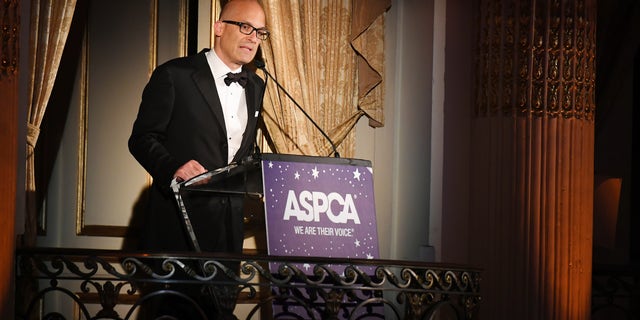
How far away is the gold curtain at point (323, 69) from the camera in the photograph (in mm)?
7430

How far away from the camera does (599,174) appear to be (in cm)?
922

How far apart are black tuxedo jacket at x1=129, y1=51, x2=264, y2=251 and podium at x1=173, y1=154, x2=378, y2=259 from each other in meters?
0.14

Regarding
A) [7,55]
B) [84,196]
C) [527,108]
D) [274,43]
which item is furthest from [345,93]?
[7,55]

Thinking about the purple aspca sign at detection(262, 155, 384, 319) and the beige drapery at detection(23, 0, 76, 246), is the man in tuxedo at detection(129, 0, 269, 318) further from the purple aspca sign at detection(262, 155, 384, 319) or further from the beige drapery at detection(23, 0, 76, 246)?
the beige drapery at detection(23, 0, 76, 246)

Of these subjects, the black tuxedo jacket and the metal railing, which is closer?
the metal railing

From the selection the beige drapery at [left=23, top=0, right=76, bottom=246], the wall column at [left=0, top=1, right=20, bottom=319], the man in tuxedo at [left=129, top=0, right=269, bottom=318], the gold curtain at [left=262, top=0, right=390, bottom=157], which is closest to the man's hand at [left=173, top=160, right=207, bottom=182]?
the man in tuxedo at [left=129, top=0, right=269, bottom=318]

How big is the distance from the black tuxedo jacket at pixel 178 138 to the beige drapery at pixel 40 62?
0.82 metres

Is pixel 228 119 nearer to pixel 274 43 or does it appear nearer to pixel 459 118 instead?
pixel 274 43

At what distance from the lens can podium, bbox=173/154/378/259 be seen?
20.1ft

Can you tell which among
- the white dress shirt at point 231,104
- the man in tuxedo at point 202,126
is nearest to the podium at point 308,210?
the man in tuxedo at point 202,126

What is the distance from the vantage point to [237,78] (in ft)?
21.1

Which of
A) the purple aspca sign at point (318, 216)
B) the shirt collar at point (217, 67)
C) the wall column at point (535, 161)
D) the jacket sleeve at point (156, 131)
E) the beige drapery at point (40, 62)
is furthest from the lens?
the wall column at point (535, 161)

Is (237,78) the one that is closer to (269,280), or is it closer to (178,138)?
(178,138)

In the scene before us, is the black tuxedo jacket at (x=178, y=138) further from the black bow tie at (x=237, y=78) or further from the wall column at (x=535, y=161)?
the wall column at (x=535, y=161)
